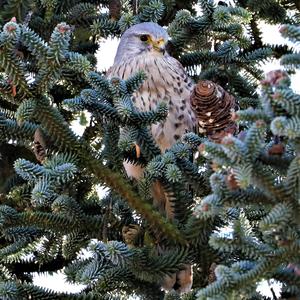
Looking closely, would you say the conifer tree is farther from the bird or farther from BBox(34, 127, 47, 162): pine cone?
the bird

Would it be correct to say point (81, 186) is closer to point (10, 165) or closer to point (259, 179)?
point (10, 165)

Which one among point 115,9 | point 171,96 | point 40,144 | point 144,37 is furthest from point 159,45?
point 40,144

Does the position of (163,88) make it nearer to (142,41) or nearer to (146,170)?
(142,41)

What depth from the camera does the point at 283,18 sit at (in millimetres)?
4578

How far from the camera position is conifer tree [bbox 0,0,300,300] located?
2361mm

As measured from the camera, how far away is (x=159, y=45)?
5035 mm

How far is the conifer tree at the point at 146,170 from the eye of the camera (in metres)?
2.36

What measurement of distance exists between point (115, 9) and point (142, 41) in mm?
758

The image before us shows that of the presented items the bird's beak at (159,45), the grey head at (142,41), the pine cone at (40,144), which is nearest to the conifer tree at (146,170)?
the pine cone at (40,144)

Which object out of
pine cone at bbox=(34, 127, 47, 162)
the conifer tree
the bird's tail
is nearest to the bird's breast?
the conifer tree

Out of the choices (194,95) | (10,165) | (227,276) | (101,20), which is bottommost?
(227,276)

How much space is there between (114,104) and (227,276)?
900 mm

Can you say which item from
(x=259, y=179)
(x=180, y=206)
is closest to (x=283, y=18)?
(x=180, y=206)

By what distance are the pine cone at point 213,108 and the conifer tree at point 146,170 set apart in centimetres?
2
